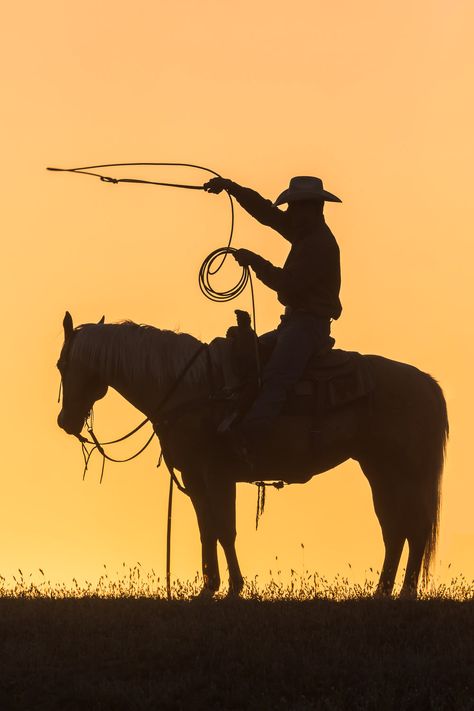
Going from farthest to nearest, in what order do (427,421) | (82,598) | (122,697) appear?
(427,421)
(82,598)
(122,697)

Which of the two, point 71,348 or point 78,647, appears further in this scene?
point 71,348

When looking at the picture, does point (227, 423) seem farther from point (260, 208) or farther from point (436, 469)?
point (436, 469)

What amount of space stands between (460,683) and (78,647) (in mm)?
3403

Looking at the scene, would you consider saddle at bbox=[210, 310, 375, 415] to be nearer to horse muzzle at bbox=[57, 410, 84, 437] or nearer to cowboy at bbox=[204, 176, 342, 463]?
cowboy at bbox=[204, 176, 342, 463]

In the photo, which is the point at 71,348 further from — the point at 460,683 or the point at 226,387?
the point at 460,683

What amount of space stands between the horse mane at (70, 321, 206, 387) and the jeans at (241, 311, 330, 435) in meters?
0.79

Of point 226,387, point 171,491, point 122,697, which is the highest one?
point 226,387

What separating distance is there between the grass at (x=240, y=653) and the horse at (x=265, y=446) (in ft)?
4.67

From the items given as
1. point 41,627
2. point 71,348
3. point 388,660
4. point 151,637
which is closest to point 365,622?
point 388,660

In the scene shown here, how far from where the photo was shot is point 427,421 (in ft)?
58.7

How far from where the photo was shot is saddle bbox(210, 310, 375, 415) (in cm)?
1688

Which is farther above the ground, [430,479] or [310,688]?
[430,479]

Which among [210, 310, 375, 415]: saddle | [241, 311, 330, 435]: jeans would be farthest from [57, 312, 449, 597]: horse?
[241, 311, 330, 435]: jeans

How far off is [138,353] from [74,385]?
869mm
